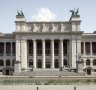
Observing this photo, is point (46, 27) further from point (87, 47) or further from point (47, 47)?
point (87, 47)

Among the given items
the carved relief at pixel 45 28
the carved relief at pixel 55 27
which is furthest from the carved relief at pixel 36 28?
the carved relief at pixel 55 27

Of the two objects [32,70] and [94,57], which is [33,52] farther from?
[94,57]

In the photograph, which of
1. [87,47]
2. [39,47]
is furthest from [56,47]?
[87,47]

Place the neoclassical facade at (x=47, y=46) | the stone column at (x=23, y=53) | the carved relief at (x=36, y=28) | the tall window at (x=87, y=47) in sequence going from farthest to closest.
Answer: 1. the tall window at (x=87, y=47)
2. the carved relief at (x=36, y=28)
3. the stone column at (x=23, y=53)
4. the neoclassical facade at (x=47, y=46)

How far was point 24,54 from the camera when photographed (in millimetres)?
101312

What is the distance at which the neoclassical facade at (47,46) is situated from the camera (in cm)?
10075

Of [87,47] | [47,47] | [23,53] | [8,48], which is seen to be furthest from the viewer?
[8,48]

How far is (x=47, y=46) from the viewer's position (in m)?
105

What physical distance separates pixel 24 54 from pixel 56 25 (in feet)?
Answer: 44.8

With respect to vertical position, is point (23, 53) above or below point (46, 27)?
below

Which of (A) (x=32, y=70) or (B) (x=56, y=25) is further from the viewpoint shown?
(B) (x=56, y=25)

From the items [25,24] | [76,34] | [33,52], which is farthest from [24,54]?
[76,34]

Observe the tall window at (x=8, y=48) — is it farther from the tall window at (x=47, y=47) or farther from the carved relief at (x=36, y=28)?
the tall window at (x=47, y=47)

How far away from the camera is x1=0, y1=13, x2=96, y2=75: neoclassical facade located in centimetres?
10075
